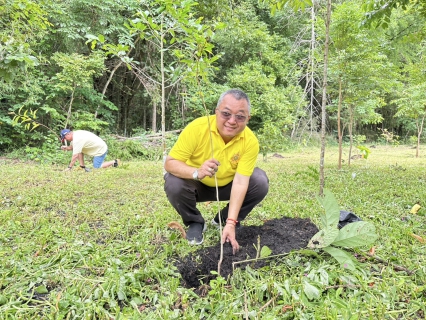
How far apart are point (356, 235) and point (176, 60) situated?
8.42 metres

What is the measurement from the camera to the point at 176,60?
30.3ft

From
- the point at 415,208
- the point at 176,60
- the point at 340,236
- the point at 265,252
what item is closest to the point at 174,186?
the point at 265,252

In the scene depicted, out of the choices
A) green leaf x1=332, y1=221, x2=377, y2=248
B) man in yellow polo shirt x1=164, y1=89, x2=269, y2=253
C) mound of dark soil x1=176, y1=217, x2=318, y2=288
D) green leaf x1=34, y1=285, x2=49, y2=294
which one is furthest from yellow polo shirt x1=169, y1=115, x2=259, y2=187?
green leaf x1=34, y1=285, x2=49, y2=294

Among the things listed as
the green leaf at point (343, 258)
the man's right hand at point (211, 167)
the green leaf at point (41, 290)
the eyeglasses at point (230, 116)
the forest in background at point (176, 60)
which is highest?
the forest in background at point (176, 60)

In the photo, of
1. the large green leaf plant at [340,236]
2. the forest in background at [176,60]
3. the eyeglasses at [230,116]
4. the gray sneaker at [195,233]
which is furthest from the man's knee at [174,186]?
the large green leaf plant at [340,236]

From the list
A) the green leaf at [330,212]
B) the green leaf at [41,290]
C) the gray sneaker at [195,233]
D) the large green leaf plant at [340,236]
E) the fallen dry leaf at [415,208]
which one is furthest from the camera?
the fallen dry leaf at [415,208]

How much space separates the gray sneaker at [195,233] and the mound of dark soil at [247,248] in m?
0.20

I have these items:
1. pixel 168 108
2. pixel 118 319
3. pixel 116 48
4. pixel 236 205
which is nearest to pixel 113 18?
pixel 168 108

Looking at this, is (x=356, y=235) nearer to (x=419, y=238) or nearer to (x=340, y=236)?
(x=340, y=236)

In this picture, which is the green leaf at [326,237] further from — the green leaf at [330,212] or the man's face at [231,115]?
the man's face at [231,115]

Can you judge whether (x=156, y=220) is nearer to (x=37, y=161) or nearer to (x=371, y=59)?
(x=371, y=59)

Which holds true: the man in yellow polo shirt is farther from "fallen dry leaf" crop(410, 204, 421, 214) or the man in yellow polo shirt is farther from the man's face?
"fallen dry leaf" crop(410, 204, 421, 214)

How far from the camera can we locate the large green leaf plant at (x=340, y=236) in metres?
1.73

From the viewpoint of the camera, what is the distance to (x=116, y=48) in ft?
10.3
